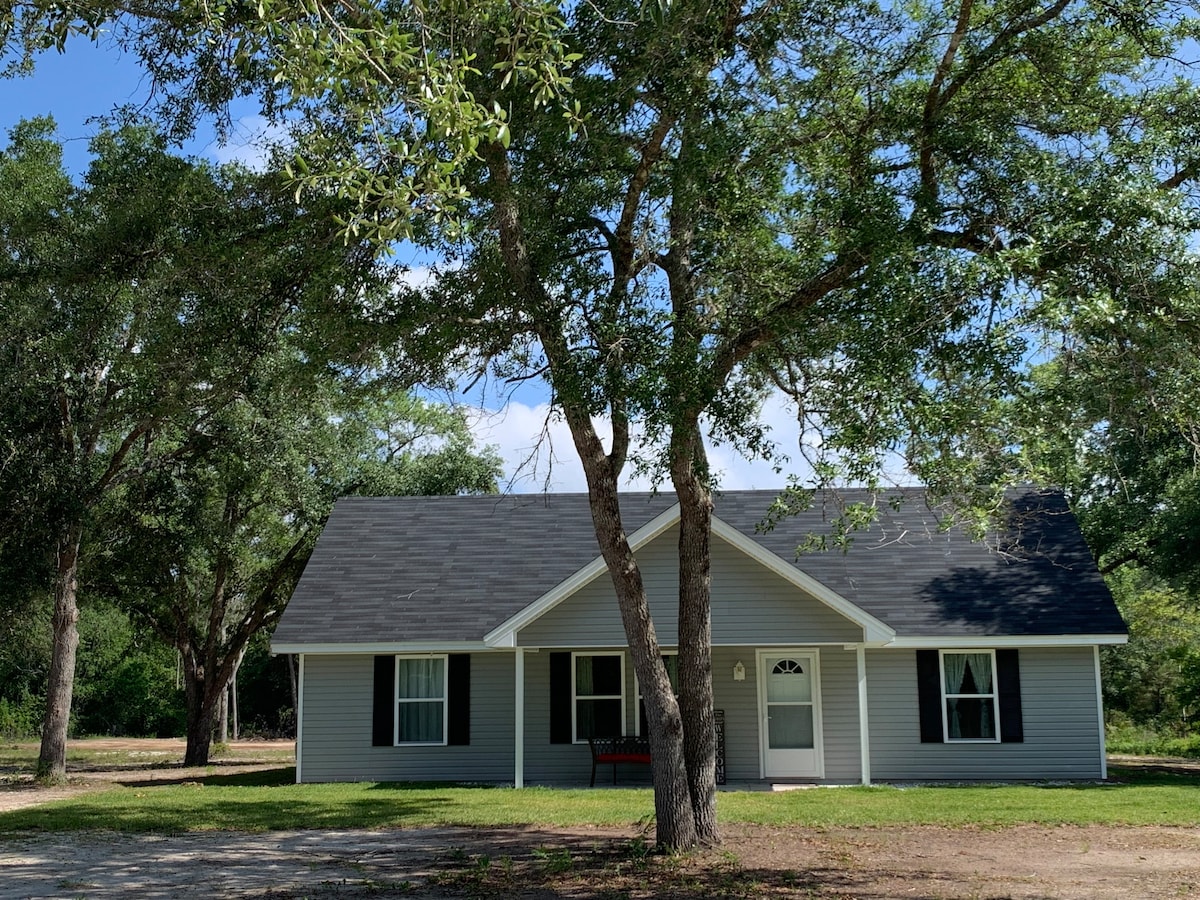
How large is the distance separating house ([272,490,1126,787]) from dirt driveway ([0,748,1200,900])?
552cm

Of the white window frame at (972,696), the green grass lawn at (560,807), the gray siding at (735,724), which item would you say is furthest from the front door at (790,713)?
the white window frame at (972,696)

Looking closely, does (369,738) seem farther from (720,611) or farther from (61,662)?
(720,611)

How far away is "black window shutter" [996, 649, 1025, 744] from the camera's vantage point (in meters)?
18.5

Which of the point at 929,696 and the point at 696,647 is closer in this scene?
the point at 696,647

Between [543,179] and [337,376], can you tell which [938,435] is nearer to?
[543,179]

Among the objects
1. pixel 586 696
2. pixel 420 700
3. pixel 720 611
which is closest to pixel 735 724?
pixel 720 611

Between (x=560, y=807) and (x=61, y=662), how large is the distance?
10.1m

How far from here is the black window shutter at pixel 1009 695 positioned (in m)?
18.5

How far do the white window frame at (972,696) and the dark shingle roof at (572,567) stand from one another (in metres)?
0.57

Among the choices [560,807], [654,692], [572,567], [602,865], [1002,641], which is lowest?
[560,807]

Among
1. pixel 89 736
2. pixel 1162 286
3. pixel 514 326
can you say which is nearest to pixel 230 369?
pixel 514 326

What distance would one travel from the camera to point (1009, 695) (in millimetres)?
18609

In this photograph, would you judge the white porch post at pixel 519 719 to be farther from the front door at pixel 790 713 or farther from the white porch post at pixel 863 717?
the white porch post at pixel 863 717

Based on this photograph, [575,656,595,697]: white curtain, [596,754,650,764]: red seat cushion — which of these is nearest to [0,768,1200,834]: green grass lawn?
[596,754,650,764]: red seat cushion
